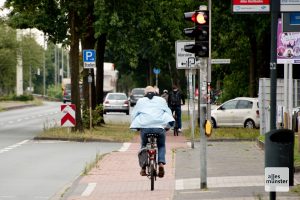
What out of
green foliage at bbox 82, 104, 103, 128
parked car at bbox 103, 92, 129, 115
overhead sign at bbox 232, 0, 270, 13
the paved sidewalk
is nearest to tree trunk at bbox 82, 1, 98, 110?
green foliage at bbox 82, 104, 103, 128

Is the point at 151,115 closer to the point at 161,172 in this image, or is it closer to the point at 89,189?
the point at 161,172

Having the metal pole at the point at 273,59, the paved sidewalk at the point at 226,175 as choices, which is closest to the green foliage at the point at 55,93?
the paved sidewalk at the point at 226,175

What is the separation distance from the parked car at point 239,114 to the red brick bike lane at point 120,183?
52.4 feet

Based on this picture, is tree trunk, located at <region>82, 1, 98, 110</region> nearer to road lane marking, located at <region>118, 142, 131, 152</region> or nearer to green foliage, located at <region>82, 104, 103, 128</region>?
green foliage, located at <region>82, 104, 103, 128</region>

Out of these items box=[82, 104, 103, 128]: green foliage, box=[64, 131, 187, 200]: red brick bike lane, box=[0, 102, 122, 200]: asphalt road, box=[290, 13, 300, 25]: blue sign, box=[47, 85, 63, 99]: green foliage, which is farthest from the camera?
box=[47, 85, 63, 99]: green foliage

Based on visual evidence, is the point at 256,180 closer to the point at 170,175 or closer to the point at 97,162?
the point at 170,175

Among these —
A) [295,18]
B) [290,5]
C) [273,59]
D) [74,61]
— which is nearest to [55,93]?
[74,61]

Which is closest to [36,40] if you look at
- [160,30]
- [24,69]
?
[24,69]

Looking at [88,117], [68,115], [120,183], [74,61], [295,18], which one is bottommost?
[120,183]

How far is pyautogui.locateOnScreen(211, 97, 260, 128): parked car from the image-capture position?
36375mm

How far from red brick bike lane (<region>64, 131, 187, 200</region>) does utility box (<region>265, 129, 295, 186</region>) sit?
3492mm

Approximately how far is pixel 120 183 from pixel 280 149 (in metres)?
6.19

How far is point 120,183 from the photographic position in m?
15.3

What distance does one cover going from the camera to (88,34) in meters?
34.8
